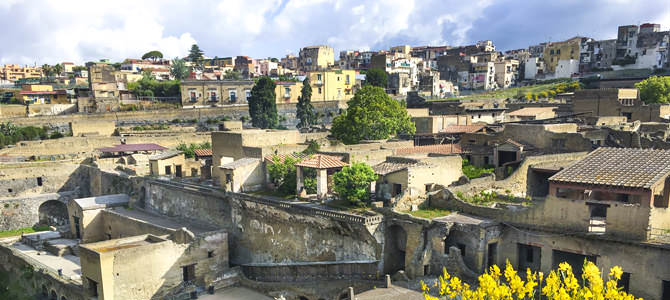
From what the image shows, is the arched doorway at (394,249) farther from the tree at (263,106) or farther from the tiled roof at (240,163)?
the tree at (263,106)

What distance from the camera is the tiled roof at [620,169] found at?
17422mm

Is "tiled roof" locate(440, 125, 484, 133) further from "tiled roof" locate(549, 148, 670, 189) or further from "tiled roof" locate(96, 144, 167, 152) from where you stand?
"tiled roof" locate(96, 144, 167, 152)

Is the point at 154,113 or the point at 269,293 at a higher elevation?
the point at 154,113

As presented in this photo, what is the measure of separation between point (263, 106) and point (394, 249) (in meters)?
38.9

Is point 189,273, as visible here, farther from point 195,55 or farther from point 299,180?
point 195,55

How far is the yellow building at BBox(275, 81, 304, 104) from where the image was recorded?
2675 inches

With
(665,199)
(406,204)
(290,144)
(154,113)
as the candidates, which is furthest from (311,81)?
(665,199)

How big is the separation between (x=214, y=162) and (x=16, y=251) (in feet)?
43.3

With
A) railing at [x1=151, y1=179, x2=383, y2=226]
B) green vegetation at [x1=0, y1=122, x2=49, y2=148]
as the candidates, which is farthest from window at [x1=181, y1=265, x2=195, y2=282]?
green vegetation at [x1=0, y1=122, x2=49, y2=148]

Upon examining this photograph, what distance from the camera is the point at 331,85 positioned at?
236 feet

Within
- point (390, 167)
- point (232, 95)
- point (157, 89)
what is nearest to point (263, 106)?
point (232, 95)

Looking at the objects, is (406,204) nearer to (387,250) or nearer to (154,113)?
(387,250)

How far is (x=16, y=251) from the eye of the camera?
3150 centimetres

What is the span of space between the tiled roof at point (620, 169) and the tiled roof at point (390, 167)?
7218 mm
